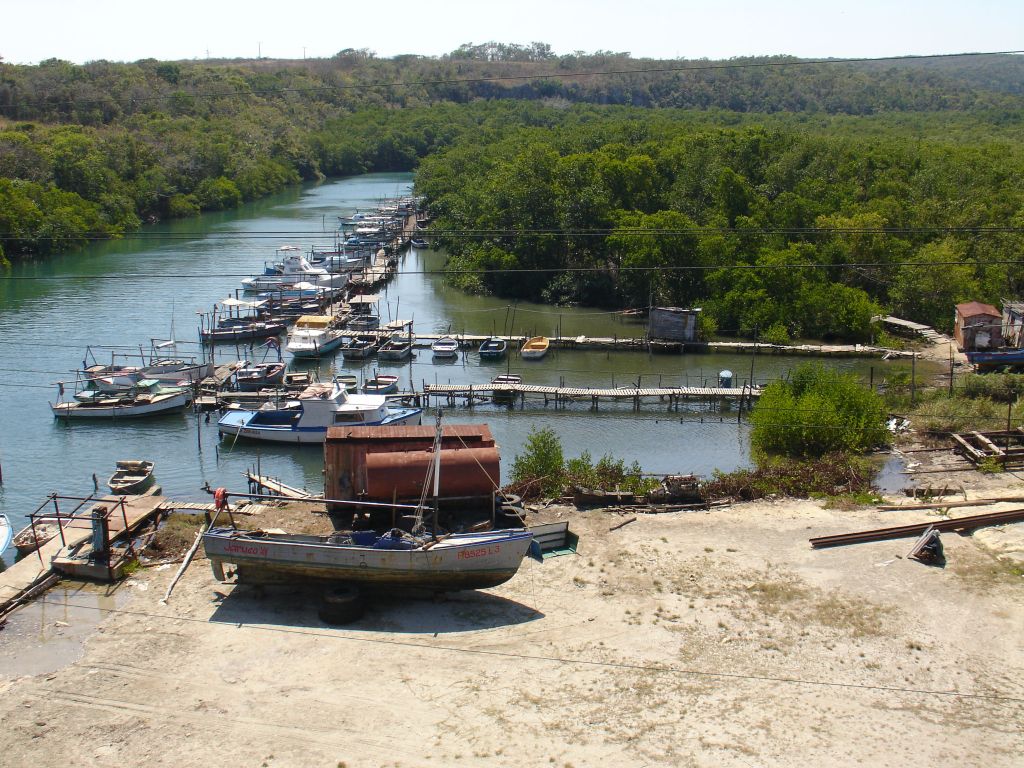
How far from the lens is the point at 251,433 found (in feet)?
115

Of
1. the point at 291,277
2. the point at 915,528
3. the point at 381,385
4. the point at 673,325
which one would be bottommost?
the point at 381,385

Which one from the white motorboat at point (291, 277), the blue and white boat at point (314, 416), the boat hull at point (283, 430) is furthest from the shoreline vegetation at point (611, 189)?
the blue and white boat at point (314, 416)

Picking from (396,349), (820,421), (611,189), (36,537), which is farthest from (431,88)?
(36,537)

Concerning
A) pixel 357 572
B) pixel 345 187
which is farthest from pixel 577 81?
pixel 357 572

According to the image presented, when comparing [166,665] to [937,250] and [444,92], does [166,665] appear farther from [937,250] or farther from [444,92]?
[444,92]

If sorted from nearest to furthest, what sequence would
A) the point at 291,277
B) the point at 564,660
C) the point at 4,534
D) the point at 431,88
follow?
the point at 564,660 < the point at 4,534 < the point at 291,277 < the point at 431,88

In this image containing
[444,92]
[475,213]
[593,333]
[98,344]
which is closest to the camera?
[98,344]

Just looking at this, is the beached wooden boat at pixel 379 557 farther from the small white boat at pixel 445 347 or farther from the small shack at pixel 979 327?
the small shack at pixel 979 327

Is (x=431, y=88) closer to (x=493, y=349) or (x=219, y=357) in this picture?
(x=219, y=357)

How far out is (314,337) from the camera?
151 feet

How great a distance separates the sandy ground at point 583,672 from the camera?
50.3ft

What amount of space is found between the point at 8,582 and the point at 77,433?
54.3 feet

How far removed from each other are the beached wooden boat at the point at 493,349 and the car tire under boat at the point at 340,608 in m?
27.0

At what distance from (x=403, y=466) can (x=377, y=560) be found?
2.73 metres
